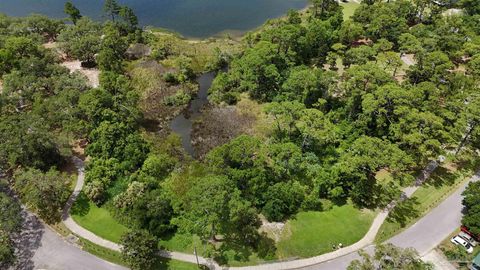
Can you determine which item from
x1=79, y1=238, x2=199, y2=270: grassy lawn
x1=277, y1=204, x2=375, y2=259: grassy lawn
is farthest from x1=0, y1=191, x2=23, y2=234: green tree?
x1=277, y1=204, x2=375, y2=259: grassy lawn

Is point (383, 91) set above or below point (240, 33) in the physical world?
below

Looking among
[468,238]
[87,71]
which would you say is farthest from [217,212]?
[87,71]

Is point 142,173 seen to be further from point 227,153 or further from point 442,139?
point 442,139

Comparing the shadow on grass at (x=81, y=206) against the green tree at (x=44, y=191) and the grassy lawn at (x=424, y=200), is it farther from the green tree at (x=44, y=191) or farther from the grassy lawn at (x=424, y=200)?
the grassy lawn at (x=424, y=200)

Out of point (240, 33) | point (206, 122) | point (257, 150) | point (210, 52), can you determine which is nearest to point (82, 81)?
point (206, 122)

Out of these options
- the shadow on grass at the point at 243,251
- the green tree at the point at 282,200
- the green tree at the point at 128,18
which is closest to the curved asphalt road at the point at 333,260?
the shadow on grass at the point at 243,251

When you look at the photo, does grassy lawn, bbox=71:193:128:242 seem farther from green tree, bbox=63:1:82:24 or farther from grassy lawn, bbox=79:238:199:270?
green tree, bbox=63:1:82:24

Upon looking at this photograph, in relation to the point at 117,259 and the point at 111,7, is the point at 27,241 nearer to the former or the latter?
the point at 117,259
